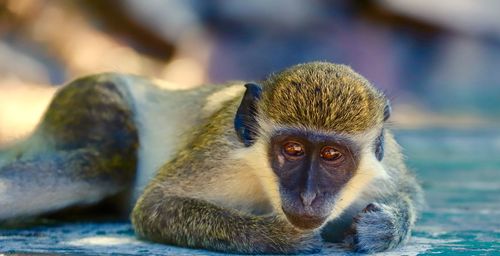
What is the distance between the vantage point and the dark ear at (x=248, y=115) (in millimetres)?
4820

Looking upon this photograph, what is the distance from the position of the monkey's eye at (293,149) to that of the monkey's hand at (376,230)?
529mm

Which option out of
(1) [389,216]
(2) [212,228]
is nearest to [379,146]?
(1) [389,216]

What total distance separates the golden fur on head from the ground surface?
634mm

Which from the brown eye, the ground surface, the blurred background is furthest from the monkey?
the blurred background

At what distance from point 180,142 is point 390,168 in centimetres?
124

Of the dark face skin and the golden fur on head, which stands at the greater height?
the golden fur on head

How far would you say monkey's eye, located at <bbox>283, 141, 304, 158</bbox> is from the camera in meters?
4.46

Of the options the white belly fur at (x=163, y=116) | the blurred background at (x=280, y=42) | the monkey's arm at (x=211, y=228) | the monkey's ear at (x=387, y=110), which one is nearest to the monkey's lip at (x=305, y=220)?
the monkey's arm at (x=211, y=228)

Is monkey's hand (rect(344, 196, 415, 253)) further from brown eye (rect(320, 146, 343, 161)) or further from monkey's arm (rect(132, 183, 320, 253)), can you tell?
brown eye (rect(320, 146, 343, 161))

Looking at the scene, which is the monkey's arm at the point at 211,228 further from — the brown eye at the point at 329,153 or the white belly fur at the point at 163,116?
the white belly fur at the point at 163,116

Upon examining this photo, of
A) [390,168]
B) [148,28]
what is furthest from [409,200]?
[148,28]

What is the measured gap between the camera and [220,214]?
189 inches

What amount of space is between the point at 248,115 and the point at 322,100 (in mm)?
498

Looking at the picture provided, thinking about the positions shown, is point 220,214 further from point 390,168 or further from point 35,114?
point 35,114
